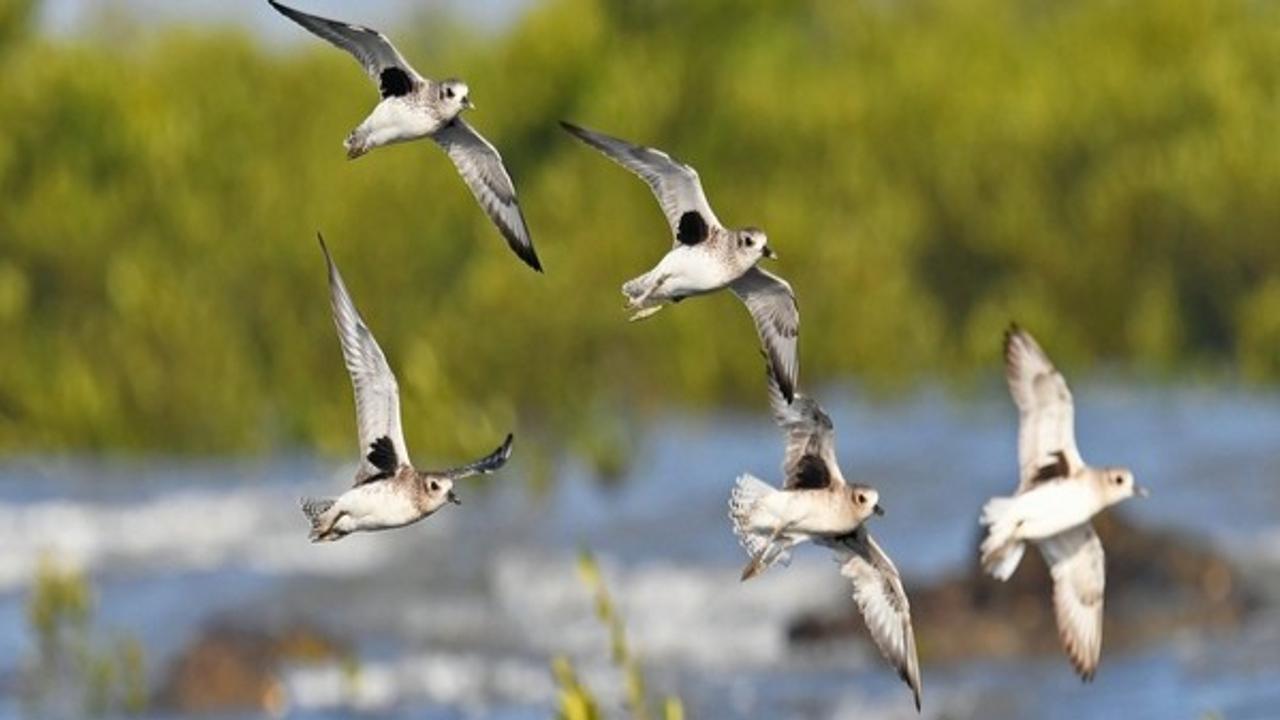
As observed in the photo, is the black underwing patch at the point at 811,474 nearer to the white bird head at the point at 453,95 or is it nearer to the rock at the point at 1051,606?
the white bird head at the point at 453,95

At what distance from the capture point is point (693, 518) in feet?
99.2

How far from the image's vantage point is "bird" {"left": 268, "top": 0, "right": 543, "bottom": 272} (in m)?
7.43

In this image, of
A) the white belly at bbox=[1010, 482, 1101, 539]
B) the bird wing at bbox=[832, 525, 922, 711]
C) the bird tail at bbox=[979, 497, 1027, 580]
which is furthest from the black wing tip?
the white belly at bbox=[1010, 482, 1101, 539]

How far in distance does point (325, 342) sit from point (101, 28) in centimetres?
2326

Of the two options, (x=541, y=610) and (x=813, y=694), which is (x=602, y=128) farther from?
(x=813, y=694)

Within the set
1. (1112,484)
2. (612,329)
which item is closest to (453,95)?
(1112,484)

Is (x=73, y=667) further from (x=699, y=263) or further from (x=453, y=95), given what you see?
(x=699, y=263)

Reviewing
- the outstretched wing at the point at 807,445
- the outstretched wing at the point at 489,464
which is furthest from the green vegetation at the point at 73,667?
the outstretched wing at the point at 489,464

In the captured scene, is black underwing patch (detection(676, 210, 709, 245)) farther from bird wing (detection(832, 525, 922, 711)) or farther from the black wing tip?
bird wing (detection(832, 525, 922, 711))

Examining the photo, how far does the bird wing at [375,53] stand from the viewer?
7.50 meters

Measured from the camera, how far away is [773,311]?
8336 mm

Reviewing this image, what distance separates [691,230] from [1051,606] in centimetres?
1337

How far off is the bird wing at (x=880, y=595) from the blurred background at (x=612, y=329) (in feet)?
41.4

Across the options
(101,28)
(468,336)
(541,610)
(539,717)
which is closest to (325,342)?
(468,336)
